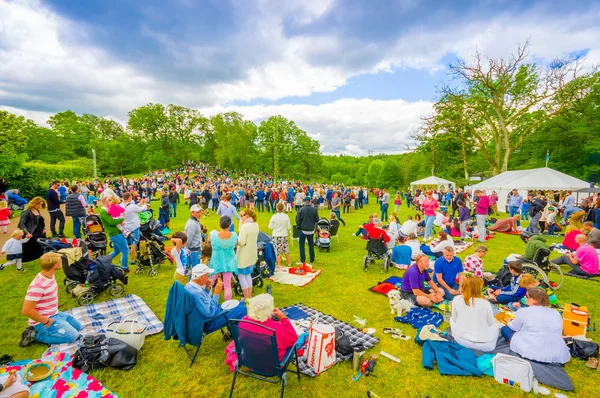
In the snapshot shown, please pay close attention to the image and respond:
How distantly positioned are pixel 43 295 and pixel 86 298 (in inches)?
77.4

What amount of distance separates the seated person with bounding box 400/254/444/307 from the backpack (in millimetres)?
1779

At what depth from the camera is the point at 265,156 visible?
158 feet

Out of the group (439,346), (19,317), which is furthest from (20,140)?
(439,346)

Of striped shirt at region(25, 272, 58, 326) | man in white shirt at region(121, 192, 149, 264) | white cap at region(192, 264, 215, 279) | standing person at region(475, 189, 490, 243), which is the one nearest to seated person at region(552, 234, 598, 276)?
standing person at region(475, 189, 490, 243)

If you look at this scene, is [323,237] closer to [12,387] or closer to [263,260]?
[263,260]

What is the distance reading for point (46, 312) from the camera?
12.4 feet

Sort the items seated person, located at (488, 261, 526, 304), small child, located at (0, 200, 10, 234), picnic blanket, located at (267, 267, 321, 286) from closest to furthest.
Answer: seated person, located at (488, 261, 526, 304) < picnic blanket, located at (267, 267, 321, 286) < small child, located at (0, 200, 10, 234)

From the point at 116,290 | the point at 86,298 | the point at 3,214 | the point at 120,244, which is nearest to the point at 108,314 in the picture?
the point at 86,298

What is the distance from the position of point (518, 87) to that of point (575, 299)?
86.0 feet

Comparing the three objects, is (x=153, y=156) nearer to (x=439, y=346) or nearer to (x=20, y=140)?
(x=20, y=140)

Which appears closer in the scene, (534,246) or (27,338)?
(27,338)

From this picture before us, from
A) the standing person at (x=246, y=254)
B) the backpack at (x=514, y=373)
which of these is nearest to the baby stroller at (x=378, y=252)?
the standing person at (x=246, y=254)

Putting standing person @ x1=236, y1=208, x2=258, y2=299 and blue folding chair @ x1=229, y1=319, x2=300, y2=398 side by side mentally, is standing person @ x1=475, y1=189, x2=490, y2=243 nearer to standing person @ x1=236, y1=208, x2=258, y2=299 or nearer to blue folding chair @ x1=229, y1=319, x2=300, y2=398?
standing person @ x1=236, y1=208, x2=258, y2=299

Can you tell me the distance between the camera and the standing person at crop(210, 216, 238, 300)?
4.88 metres
